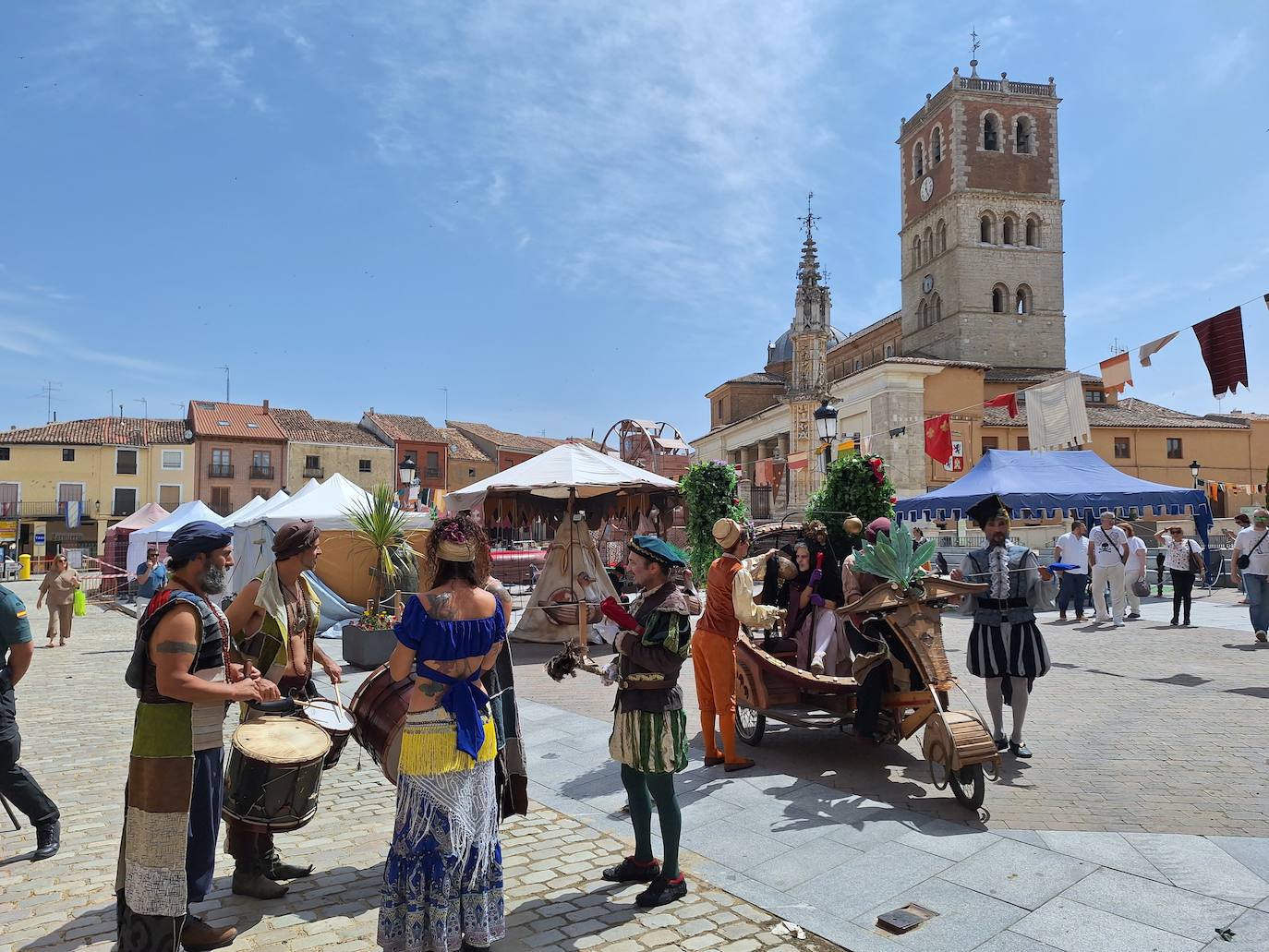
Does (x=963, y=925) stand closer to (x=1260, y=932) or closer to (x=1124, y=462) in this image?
(x=1260, y=932)

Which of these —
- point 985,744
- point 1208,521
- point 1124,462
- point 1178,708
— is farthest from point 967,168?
point 985,744

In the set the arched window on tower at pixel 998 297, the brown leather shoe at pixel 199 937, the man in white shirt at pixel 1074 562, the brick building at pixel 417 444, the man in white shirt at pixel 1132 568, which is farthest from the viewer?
the brick building at pixel 417 444

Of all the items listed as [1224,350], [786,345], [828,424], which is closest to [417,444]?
[786,345]

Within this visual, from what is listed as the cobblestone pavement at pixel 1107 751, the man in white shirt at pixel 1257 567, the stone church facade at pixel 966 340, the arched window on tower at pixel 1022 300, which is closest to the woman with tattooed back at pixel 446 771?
the cobblestone pavement at pixel 1107 751

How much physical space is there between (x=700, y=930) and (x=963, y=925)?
3.63 ft

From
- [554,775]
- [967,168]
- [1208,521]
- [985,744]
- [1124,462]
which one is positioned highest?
[967,168]

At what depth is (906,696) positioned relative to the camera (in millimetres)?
5383

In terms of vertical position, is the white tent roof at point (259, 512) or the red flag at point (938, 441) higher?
the red flag at point (938, 441)

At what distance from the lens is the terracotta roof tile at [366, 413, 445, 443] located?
58981 millimetres

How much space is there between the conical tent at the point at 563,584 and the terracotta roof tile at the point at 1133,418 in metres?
33.2

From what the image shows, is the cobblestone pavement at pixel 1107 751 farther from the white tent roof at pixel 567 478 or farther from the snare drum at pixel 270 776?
the snare drum at pixel 270 776

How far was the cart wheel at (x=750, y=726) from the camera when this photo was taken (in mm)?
6520

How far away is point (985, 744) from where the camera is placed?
15.6 ft

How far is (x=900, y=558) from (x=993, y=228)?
5396cm
